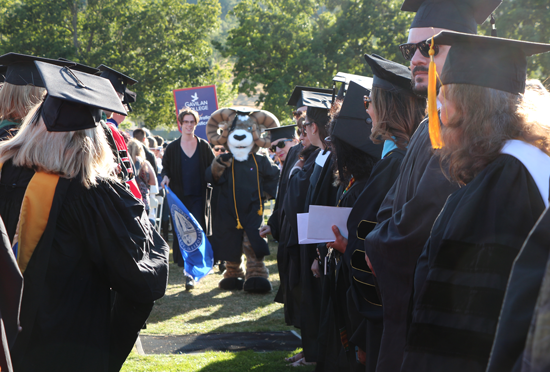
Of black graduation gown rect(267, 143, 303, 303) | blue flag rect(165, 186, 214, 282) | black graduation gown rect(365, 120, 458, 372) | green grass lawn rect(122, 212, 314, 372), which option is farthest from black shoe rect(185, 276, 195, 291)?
black graduation gown rect(365, 120, 458, 372)

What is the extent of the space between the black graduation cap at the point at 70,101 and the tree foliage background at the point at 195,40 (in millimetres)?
18424

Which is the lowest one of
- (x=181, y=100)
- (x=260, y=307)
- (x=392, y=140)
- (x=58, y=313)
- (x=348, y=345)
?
(x=260, y=307)

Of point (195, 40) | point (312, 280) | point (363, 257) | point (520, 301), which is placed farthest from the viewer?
point (195, 40)

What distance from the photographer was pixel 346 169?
330 cm

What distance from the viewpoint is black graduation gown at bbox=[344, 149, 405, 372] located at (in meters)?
2.64

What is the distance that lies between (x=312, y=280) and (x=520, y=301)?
315 cm

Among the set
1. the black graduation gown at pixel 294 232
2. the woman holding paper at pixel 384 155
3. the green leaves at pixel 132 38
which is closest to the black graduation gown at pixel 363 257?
the woman holding paper at pixel 384 155

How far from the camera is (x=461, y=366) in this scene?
1532 millimetres

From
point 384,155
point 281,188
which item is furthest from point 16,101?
point 281,188

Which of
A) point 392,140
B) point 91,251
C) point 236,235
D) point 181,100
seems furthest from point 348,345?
point 181,100

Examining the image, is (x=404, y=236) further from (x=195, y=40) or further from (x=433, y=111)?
(x=195, y=40)

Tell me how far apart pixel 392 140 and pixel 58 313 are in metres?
1.90

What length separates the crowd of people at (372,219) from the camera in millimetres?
1510

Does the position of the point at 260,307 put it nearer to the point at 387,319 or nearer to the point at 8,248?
the point at 387,319
